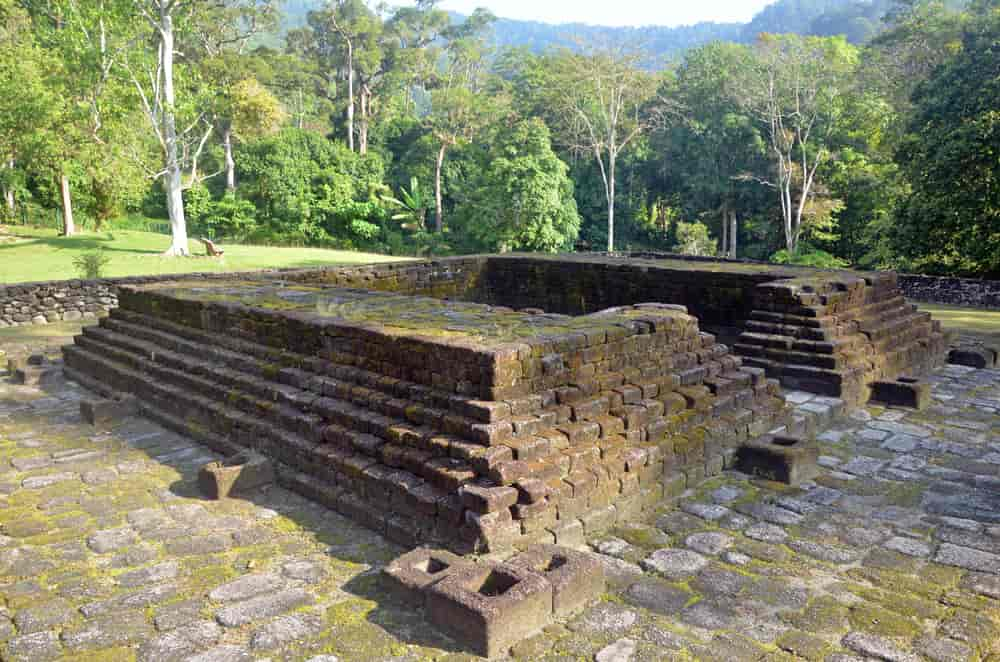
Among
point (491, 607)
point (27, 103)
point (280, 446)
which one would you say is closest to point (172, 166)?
point (27, 103)

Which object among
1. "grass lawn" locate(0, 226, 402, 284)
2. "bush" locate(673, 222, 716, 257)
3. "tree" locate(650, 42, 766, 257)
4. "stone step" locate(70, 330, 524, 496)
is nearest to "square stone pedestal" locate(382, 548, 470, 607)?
"stone step" locate(70, 330, 524, 496)

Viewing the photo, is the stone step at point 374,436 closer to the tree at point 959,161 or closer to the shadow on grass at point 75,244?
the tree at point 959,161

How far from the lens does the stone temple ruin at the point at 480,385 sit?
14.1ft

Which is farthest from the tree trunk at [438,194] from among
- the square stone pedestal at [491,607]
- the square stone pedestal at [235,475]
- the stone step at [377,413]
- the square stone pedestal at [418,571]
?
the square stone pedestal at [491,607]

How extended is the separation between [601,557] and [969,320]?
34.1 feet

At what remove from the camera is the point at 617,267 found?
34.3 ft

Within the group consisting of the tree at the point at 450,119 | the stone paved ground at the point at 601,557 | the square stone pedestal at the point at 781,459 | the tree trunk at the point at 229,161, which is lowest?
the stone paved ground at the point at 601,557

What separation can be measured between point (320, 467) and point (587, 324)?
210 centimetres

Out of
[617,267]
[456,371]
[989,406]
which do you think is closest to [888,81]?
[617,267]

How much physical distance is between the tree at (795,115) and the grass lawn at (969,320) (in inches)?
460

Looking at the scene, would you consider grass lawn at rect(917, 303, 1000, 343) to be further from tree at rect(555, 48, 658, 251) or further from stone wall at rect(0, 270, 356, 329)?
tree at rect(555, 48, 658, 251)

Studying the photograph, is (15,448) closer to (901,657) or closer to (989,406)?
(901,657)

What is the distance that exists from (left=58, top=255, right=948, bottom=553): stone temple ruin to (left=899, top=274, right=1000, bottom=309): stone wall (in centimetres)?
546

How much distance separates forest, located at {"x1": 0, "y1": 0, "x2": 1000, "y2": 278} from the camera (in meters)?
15.9
